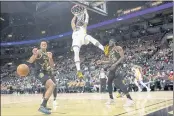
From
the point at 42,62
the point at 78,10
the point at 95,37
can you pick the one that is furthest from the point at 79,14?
the point at 95,37

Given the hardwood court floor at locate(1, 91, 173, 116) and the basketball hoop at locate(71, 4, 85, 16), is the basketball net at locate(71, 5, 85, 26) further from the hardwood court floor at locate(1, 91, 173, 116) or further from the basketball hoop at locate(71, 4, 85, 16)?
the hardwood court floor at locate(1, 91, 173, 116)

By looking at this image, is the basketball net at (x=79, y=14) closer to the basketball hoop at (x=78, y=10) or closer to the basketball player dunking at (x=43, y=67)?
the basketball hoop at (x=78, y=10)

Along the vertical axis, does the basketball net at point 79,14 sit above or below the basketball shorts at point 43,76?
above

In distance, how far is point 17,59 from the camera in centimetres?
4072

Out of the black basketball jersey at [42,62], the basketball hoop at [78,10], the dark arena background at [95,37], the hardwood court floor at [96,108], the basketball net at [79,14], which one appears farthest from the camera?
the dark arena background at [95,37]

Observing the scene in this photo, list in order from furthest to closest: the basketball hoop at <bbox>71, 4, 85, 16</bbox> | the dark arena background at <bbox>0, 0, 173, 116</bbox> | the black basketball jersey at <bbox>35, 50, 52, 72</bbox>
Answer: the dark arena background at <bbox>0, 0, 173, 116</bbox> → the basketball hoop at <bbox>71, 4, 85, 16</bbox> → the black basketball jersey at <bbox>35, 50, 52, 72</bbox>

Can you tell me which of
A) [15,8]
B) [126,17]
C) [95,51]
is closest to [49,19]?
[15,8]

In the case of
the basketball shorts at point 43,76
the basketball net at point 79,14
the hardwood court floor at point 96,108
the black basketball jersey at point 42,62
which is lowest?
the hardwood court floor at point 96,108

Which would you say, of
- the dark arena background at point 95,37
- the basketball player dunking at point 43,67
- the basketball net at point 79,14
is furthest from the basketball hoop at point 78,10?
the basketball player dunking at point 43,67

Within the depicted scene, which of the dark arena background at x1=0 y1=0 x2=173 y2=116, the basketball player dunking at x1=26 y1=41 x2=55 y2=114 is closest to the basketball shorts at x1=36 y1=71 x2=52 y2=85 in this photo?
the basketball player dunking at x1=26 y1=41 x2=55 y2=114

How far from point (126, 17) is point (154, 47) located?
3.74m

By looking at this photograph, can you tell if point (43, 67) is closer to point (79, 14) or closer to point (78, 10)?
point (79, 14)

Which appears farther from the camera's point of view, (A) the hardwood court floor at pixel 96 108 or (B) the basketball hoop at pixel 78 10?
(B) the basketball hoop at pixel 78 10

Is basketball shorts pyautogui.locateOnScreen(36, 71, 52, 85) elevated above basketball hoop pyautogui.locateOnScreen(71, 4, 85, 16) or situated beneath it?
situated beneath
